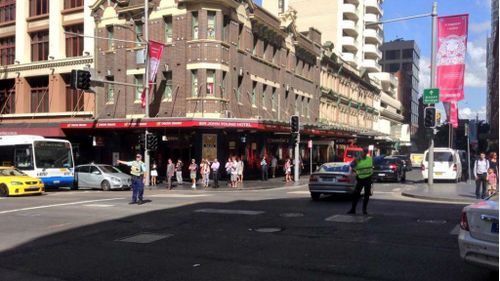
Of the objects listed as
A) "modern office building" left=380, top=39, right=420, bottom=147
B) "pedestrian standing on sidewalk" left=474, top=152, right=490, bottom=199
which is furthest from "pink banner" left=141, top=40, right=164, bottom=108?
"modern office building" left=380, top=39, right=420, bottom=147

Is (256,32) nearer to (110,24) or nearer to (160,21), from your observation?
(160,21)

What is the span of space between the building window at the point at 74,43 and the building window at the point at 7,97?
6.61m

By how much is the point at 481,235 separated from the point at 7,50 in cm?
4382

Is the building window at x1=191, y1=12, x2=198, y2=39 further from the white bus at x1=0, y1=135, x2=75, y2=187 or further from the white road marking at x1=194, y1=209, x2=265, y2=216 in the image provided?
the white road marking at x1=194, y1=209, x2=265, y2=216

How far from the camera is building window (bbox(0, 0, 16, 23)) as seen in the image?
42169mm

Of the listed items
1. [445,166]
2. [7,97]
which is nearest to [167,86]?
[7,97]

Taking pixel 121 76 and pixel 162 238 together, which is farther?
pixel 121 76

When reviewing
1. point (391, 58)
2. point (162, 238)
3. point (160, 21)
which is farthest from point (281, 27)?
point (391, 58)

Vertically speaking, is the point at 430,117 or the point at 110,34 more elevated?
the point at 110,34

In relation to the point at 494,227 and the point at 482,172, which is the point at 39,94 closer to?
the point at 482,172

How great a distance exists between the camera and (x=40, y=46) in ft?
134

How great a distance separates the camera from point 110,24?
1401 inches

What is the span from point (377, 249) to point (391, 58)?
465 feet

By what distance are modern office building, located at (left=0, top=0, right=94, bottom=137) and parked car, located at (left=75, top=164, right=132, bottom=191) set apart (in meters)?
9.43
